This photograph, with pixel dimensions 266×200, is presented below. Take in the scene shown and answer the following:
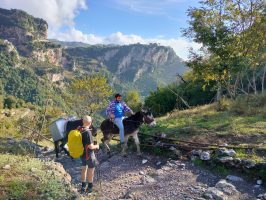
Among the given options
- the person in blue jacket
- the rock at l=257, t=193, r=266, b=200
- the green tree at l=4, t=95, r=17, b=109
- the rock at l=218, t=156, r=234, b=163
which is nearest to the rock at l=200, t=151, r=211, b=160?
the rock at l=218, t=156, r=234, b=163

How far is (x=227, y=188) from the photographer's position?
9.03m

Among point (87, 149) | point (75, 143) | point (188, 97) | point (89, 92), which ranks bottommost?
point (188, 97)

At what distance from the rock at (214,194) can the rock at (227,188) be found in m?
0.23

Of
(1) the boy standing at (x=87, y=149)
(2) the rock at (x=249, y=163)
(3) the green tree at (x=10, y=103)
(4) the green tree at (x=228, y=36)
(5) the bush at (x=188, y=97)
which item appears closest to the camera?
(1) the boy standing at (x=87, y=149)

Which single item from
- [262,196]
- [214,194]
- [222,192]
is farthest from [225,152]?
[214,194]

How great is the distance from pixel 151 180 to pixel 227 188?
220 centimetres

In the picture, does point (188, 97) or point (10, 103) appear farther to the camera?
point (10, 103)

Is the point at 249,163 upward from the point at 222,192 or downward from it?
upward

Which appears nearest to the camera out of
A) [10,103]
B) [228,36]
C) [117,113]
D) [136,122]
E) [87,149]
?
[87,149]

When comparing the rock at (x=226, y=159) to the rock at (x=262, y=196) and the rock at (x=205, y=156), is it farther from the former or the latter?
the rock at (x=262, y=196)

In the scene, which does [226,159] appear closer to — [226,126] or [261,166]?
[261,166]

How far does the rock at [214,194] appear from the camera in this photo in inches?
335

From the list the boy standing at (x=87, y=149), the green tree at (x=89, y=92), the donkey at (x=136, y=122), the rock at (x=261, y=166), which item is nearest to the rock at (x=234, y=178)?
the rock at (x=261, y=166)

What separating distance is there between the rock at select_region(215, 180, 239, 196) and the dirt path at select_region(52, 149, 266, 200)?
22 cm
